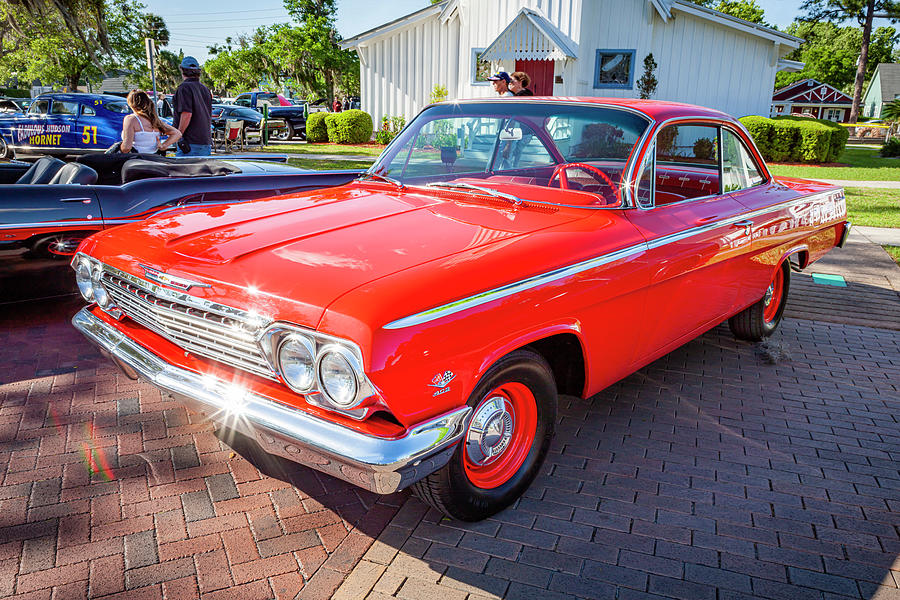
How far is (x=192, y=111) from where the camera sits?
7.10 meters

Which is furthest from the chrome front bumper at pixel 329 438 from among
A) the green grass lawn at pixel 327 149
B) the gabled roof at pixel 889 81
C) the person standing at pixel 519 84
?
the gabled roof at pixel 889 81

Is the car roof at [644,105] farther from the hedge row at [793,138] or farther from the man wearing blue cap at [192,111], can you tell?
the hedge row at [793,138]

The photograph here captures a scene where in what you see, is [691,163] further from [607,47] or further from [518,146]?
[607,47]

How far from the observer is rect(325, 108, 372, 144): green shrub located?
20.0 meters

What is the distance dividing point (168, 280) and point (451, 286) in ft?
3.62

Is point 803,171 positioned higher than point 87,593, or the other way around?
point 803,171

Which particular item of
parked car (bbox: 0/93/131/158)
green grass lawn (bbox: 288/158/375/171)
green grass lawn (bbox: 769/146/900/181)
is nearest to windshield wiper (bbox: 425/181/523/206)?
green grass lawn (bbox: 288/158/375/171)

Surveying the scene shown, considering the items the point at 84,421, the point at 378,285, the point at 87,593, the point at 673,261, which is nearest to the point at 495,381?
the point at 378,285

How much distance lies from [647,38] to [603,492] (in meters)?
16.9

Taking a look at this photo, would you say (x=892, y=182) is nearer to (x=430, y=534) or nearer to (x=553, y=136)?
(x=553, y=136)

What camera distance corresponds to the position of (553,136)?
3.41 metres

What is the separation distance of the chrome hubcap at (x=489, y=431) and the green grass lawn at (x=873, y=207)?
29.1ft

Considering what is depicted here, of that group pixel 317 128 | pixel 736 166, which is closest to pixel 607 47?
pixel 317 128

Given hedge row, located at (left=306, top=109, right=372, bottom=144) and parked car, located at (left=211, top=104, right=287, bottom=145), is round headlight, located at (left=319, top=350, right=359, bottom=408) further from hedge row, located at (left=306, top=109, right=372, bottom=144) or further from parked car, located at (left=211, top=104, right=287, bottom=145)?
parked car, located at (left=211, top=104, right=287, bottom=145)
